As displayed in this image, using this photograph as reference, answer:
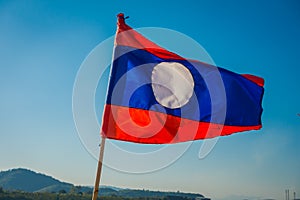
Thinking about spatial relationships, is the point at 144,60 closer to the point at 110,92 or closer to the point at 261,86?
the point at 110,92

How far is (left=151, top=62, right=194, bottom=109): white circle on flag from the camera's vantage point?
1135 cm

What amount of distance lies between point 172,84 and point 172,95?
1.18 feet

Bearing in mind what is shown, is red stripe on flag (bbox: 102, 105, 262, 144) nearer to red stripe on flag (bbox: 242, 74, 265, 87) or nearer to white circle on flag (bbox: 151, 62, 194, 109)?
white circle on flag (bbox: 151, 62, 194, 109)

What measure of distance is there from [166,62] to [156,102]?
50.1 inches

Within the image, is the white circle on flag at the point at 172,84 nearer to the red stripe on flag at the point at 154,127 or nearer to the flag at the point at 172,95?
the flag at the point at 172,95

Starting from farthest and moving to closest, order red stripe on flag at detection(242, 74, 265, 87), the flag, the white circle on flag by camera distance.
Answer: red stripe on flag at detection(242, 74, 265, 87) → the white circle on flag → the flag

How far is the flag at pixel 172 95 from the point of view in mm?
10859

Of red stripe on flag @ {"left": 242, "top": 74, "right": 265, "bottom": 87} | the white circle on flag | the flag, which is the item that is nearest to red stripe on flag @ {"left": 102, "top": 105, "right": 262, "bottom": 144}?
the flag

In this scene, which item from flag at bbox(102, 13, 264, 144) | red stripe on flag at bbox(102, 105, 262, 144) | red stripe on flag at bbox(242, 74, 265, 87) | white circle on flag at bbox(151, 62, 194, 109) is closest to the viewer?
red stripe on flag at bbox(102, 105, 262, 144)

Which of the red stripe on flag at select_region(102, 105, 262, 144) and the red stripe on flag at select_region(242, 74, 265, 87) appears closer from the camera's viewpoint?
the red stripe on flag at select_region(102, 105, 262, 144)

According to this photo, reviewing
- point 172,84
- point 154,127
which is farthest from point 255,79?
point 154,127

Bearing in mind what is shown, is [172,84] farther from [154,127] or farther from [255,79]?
[255,79]

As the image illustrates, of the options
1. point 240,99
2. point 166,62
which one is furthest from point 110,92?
point 240,99

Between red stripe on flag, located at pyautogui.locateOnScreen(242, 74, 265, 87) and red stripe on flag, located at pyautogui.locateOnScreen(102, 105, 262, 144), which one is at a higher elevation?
red stripe on flag, located at pyautogui.locateOnScreen(242, 74, 265, 87)
